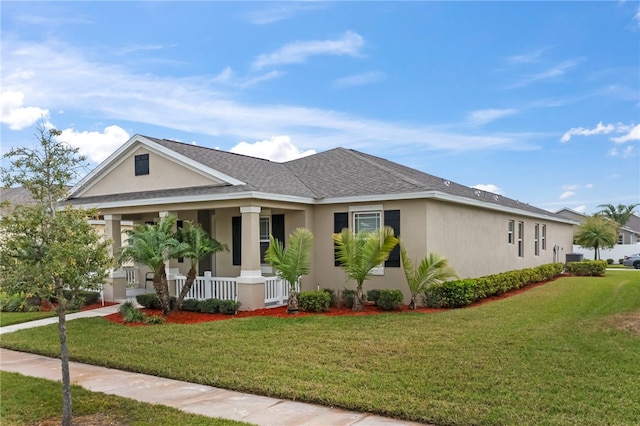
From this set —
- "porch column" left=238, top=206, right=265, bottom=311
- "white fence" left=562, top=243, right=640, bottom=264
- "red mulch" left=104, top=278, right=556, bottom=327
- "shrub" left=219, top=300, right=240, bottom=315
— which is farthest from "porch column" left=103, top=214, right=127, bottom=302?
"white fence" left=562, top=243, right=640, bottom=264

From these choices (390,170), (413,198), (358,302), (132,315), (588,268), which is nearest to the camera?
(132,315)

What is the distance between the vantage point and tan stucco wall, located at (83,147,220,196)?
14508mm

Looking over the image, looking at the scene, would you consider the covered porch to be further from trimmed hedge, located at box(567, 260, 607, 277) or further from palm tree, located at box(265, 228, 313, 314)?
trimmed hedge, located at box(567, 260, 607, 277)

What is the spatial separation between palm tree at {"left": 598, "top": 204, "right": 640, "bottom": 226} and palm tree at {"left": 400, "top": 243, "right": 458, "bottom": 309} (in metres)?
40.8

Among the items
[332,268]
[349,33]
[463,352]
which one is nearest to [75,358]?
[463,352]

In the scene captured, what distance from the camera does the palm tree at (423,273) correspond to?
12.5 metres

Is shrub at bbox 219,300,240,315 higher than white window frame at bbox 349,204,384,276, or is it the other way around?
white window frame at bbox 349,204,384,276

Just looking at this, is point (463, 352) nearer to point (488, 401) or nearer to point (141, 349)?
point (488, 401)

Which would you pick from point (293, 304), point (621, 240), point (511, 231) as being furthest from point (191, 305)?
point (621, 240)

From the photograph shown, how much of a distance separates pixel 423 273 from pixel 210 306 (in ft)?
18.5

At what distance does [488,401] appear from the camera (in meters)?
5.59

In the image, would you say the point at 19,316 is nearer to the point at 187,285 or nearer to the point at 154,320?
the point at 154,320

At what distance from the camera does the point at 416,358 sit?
750 cm

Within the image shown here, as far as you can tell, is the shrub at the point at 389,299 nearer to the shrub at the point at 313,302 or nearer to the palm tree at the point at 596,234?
the shrub at the point at 313,302
